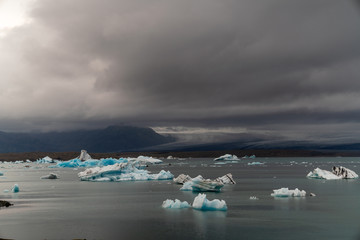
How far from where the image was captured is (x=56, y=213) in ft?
66.6

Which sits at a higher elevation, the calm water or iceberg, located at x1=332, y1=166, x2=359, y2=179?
iceberg, located at x1=332, y1=166, x2=359, y2=179

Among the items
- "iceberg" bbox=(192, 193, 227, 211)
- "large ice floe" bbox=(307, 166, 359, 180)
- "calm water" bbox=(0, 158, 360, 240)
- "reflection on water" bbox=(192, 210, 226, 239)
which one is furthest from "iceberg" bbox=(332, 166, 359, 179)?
"reflection on water" bbox=(192, 210, 226, 239)

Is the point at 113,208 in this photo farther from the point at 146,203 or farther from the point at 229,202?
the point at 229,202

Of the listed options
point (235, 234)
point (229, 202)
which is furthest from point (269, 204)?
point (235, 234)

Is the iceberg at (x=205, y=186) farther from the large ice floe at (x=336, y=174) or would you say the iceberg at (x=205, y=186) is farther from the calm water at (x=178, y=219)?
the large ice floe at (x=336, y=174)

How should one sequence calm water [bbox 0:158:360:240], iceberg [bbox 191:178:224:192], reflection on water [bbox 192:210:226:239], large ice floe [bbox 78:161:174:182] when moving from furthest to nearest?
large ice floe [bbox 78:161:174:182] < iceberg [bbox 191:178:224:192] < calm water [bbox 0:158:360:240] < reflection on water [bbox 192:210:226:239]

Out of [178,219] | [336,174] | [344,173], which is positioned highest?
[344,173]

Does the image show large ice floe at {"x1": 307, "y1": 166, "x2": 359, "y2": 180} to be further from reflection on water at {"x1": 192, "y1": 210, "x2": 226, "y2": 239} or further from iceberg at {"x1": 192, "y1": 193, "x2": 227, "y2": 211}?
reflection on water at {"x1": 192, "y1": 210, "x2": 226, "y2": 239}

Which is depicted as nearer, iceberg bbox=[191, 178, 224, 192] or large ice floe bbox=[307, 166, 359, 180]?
iceberg bbox=[191, 178, 224, 192]

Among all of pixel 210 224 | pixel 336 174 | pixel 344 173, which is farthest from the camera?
pixel 336 174

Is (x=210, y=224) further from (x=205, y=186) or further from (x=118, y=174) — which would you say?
(x=118, y=174)

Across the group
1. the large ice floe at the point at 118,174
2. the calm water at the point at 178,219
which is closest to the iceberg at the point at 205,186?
the calm water at the point at 178,219

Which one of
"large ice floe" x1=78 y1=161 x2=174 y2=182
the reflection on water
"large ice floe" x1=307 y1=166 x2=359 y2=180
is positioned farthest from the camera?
"large ice floe" x1=78 y1=161 x2=174 y2=182

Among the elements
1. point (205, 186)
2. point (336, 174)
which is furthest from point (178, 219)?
point (336, 174)
